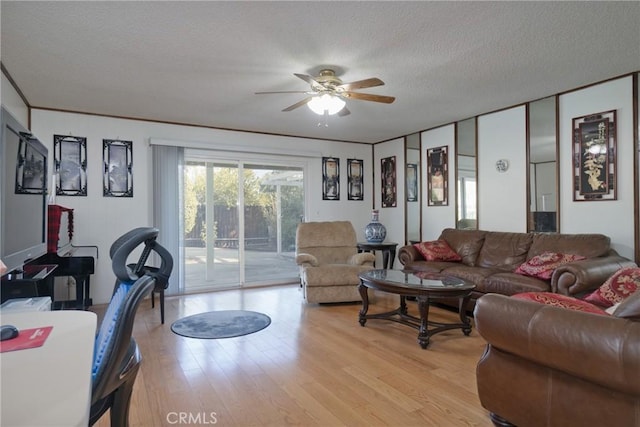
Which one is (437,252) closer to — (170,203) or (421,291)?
(421,291)

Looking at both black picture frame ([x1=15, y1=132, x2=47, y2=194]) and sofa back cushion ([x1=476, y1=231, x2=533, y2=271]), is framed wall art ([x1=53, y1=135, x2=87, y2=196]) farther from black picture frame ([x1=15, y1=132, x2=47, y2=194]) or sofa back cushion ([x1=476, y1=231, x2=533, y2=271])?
sofa back cushion ([x1=476, y1=231, x2=533, y2=271])

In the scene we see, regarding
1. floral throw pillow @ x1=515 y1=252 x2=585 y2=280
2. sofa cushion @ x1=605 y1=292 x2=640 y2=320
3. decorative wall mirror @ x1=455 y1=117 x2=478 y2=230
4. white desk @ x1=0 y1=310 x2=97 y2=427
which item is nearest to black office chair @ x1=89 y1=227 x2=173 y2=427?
white desk @ x1=0 y1=310 x2=97 y2=427

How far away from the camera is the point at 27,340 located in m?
1.06

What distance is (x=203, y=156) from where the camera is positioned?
5289 millimetres

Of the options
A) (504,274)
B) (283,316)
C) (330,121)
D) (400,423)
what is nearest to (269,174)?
(330,121)

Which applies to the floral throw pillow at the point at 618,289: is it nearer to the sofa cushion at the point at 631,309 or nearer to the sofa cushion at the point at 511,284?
the sofa cushion at the point at 511,284

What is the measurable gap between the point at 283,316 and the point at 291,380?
1.53 m

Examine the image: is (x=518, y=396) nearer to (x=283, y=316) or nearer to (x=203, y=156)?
(x=283, y=316)

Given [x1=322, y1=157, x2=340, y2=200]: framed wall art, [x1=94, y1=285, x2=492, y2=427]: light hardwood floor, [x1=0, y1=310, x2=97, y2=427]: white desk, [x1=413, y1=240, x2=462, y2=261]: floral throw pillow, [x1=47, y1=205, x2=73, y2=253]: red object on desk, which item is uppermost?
[x1=322, y1=157, x2=340, y2=200]: framed wall art

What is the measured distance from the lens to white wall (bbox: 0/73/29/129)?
3182mm

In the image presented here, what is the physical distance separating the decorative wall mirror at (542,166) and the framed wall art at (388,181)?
2330 millimetres

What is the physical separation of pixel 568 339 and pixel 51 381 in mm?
1787

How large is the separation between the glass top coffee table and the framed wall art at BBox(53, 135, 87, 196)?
3627 mm

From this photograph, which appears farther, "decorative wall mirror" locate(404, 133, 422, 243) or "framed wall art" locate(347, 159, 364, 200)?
"framed wall art" locate(347, 159, 364, 200)
